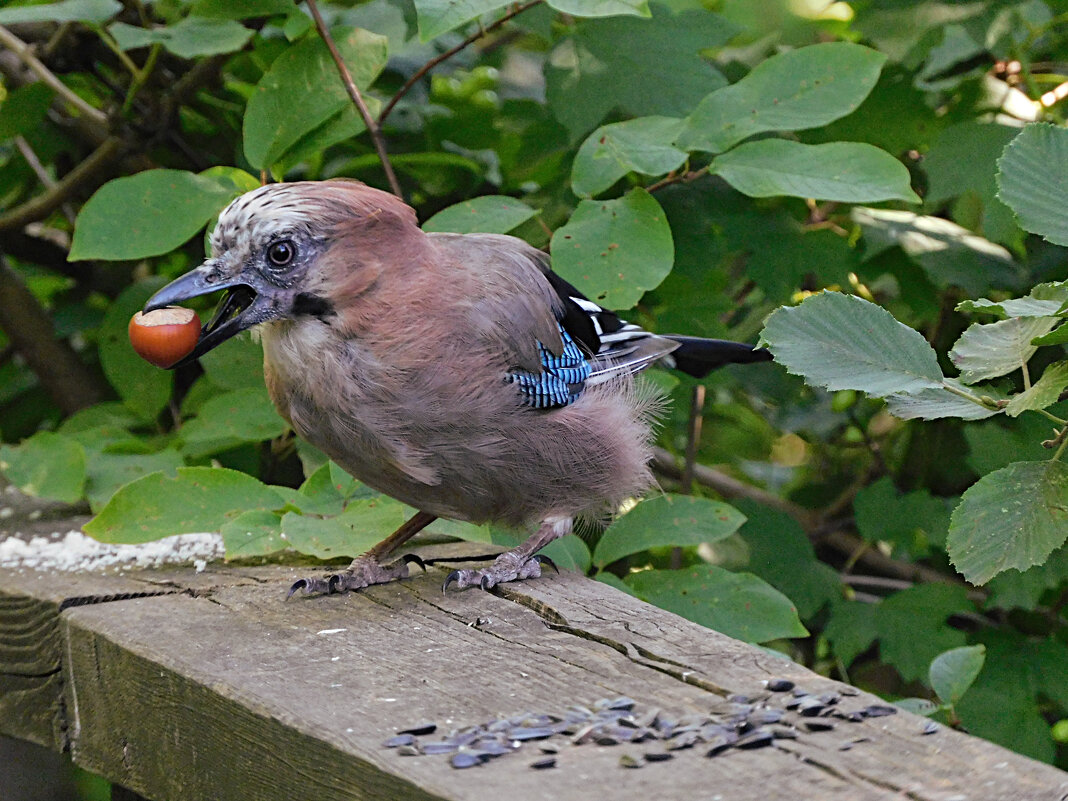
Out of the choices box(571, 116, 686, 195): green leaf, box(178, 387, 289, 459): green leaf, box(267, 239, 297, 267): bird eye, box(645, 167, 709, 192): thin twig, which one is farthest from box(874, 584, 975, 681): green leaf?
box(267, 239, 297, 267): bird eye

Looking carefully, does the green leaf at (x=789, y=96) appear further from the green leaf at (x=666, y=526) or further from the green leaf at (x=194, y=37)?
the green leaf at (x=194, y=37)

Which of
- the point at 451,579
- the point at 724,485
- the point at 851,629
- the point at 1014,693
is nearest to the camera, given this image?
the point at 451,579

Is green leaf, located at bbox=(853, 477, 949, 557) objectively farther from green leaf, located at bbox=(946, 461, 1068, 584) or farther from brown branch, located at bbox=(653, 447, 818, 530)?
green leaf, located at bbox=(946, 461, 1068, 584)

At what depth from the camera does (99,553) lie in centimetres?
246

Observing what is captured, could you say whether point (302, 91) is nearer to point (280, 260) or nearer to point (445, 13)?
point (445, 13)

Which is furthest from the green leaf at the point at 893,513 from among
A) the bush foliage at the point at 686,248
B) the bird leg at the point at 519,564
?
the bird leg at the point at 519,564

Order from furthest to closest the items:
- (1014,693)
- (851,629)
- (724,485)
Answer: (724,485) < (851,629) < (1014,693)

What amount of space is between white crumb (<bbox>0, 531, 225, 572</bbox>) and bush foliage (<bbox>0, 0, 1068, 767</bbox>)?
0.11 m

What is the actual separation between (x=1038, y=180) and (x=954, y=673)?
31.6 inches

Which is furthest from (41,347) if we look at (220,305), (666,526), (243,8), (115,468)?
(666,526)

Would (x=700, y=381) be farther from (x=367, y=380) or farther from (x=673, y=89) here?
(x=367, y=380)

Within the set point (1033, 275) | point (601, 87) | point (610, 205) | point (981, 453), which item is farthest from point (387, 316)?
point (1033, 275)

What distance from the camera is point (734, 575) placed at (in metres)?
2.40

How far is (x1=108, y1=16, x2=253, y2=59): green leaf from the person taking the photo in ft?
9.01
